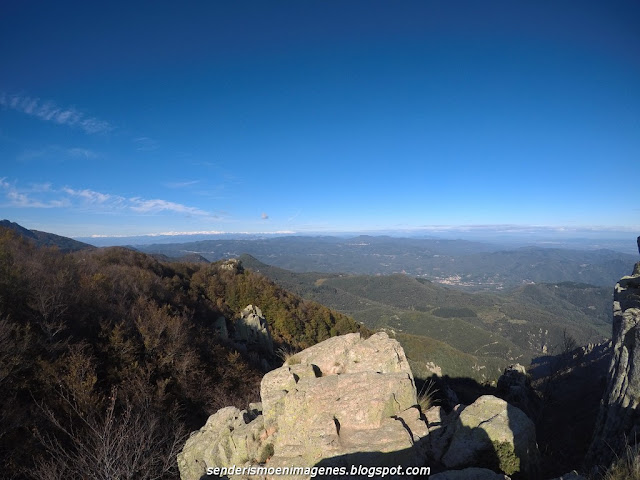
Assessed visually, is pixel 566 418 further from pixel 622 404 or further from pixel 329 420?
pixel 329 420

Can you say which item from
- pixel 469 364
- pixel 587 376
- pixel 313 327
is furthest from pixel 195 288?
pixel 469 364

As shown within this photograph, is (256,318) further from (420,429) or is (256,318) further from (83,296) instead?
(420,429)

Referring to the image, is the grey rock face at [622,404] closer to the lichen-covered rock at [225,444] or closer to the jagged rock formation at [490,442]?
the jagged rock formation at [490,442]

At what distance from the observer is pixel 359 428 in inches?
384

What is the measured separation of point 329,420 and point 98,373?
20823 mm

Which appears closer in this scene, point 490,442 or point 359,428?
point 490,442

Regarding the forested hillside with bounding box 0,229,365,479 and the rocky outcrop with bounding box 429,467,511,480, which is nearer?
Answer: the rocky outcrop with bounding box 429,467,511,480

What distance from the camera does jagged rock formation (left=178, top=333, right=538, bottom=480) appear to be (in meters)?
8.52

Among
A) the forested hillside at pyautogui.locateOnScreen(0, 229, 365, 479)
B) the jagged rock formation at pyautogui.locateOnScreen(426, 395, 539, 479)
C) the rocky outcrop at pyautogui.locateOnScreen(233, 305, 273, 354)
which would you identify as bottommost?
the rocky outcrop at pyautogui.locateOnScreen(233, 305, 273, 354)

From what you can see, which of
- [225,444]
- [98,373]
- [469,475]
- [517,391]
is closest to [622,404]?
[469,475]

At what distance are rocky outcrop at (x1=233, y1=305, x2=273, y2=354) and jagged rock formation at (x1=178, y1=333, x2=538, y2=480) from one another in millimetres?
31043

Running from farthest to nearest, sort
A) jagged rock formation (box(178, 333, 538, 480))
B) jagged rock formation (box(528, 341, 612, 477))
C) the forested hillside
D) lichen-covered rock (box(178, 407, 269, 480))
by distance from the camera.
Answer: the forested hillside
jagged rock formation (box(528, 341, 612, 477))
lichen-covered rock (box(178, 407, 269, 480))
jagged rock formation (box(178, 333, 538, 480))

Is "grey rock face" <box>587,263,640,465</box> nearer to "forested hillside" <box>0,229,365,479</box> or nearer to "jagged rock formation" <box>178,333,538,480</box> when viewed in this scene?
"jagged rock formation" <box>178,333,538,480</box>

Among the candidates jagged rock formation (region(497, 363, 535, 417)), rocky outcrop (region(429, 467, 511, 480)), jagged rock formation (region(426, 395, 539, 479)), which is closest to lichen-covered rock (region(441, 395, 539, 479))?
jagged rock formation (region(426, 395, 539, 479))
